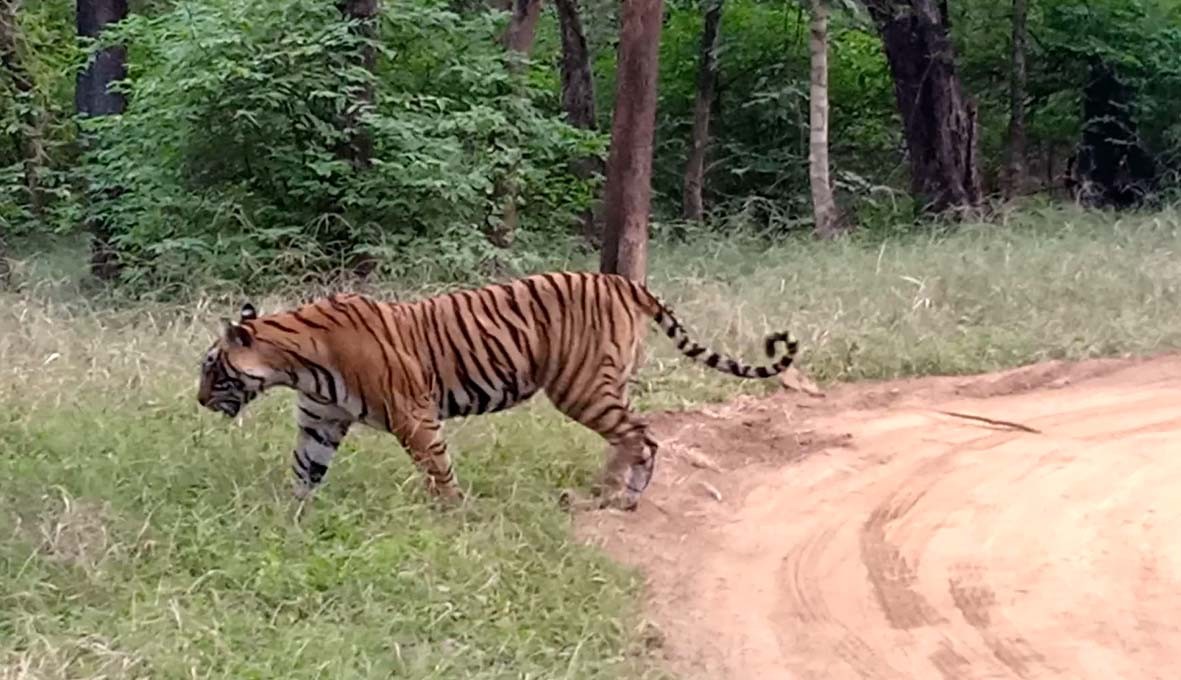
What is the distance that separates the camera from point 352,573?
5.41m

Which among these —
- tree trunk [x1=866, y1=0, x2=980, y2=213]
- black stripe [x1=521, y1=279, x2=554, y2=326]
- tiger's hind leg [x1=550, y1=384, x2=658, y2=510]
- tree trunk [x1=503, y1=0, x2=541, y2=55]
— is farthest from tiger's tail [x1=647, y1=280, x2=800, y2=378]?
tree trunk [x1=866, y1=0, x2=980, y2=213]

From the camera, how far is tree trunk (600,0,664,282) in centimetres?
994

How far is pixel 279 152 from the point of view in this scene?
1133cm

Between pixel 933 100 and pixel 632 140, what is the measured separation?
5.57m

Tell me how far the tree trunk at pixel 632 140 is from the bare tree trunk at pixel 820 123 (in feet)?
10.7

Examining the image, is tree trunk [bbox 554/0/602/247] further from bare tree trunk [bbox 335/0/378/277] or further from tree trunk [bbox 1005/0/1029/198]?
tree trunk [bbox 1005/0/1029/198]

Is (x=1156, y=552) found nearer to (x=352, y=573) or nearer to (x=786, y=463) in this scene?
(x=786, y=463)

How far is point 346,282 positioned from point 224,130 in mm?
1565

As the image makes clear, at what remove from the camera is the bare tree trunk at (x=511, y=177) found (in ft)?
40.6

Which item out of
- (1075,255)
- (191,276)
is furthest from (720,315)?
(191,276)

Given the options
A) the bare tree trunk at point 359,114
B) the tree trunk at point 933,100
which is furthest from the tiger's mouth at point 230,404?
the tree trunk at point 933,100

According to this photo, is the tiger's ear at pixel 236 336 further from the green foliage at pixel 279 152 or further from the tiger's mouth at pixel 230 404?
the green foliage at pixel 279 152

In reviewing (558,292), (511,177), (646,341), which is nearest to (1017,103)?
(511,177)

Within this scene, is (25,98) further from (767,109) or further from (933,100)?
(933,100)
